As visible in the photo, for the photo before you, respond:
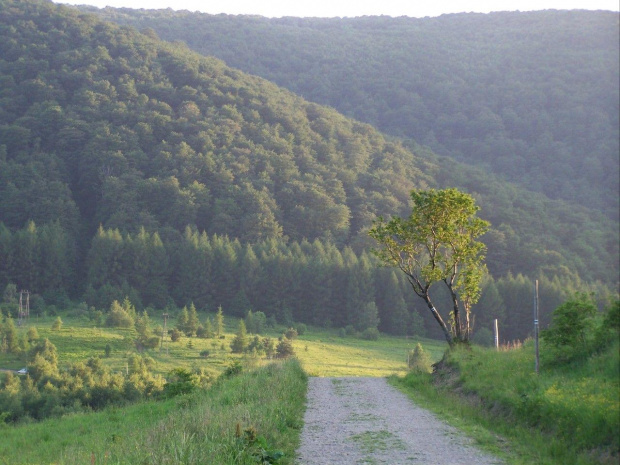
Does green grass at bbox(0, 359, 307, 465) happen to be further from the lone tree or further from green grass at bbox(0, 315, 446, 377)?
green grass at bbox(0, 315, 446, 377)

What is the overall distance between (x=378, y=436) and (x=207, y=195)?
86537mm

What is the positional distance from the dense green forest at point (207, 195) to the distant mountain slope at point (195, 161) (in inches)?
11.3

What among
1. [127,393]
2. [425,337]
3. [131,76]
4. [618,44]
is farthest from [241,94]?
[127,393]

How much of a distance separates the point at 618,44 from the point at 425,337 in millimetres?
65530

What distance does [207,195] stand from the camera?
9625cm

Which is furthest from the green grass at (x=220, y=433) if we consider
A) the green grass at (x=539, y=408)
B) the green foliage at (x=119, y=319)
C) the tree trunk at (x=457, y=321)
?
the green foliage at (x=119, y=319)

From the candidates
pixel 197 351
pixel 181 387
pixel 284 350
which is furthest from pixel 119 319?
pixel 181 387

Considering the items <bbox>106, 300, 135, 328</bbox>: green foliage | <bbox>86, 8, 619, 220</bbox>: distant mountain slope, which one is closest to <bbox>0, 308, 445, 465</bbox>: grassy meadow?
<bbox>106, 300, 135, 328</bbox>: green foliage

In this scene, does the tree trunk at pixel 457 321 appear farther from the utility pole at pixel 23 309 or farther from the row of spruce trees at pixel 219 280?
the row of spruce trees at pixel 219 280

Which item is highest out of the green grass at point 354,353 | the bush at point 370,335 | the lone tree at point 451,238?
the lone tree at point 451,238

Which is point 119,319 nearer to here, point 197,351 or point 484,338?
point 197,351

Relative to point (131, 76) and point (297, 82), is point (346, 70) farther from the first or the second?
point (131, 76)

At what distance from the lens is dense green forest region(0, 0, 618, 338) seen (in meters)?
77.9

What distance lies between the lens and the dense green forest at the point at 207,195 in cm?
7788
